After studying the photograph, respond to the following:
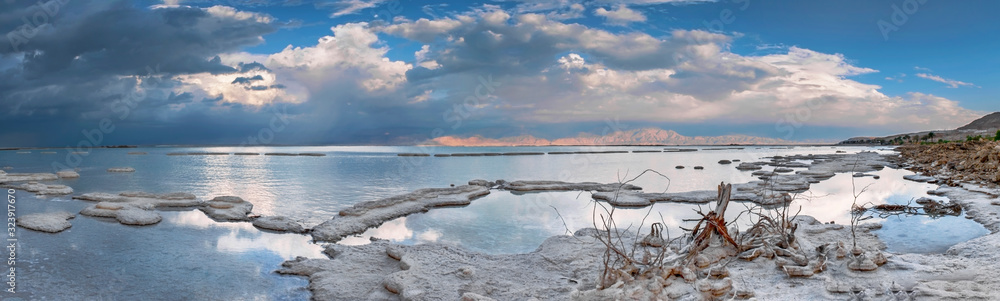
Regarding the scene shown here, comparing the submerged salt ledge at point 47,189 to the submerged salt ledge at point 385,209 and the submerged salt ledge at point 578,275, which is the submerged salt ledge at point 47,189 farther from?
the submerged salt ledge at point 578,275

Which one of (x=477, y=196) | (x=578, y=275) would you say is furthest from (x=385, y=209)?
(x=578, y=275)

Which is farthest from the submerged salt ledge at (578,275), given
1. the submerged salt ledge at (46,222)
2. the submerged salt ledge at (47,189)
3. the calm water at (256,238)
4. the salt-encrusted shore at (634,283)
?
the submerged salt ledge at (47,189)

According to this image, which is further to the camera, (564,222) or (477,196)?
(477,196)

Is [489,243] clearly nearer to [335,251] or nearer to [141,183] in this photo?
[335,251]

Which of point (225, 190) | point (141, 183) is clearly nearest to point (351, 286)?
point (225, 190)

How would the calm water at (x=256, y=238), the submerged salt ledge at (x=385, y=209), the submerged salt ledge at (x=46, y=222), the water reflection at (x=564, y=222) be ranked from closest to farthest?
the calm water at (x=256, y=238)
the water reflection at (x=564, y=222)
the submerged salt ledge at (x=385, y=209)
the submerged salt ledge at (x=46, y=222)

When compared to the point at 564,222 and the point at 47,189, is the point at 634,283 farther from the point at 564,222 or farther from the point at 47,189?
the point at 47,189

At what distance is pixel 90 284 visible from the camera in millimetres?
6629

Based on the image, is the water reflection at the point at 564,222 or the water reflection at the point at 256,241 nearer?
the water reflection at the point at 256,241

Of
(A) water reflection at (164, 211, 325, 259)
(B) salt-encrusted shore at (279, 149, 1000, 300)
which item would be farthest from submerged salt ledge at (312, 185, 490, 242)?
(B) salt-encrusted shore at (279, 149, 1000, 300)

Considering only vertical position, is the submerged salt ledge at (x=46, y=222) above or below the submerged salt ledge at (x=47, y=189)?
below

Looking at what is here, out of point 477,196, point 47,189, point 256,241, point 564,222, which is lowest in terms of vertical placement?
point 256,241

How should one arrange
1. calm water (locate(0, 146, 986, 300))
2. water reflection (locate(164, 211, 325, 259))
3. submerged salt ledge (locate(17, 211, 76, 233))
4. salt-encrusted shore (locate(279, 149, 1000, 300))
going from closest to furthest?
salt-encrusted shore (locate(279, 149, 1000, 300)), calm water (locate(0, 146, 986, 300)), water reflection (locate(164, 211, 325, 259)), submerged salt ledge (locate(17, 211, 76, 233))

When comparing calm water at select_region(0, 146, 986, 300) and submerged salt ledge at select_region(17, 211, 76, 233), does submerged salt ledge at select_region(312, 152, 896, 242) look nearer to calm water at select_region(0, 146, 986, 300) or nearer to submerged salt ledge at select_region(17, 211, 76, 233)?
calm water at select_region(0, 146, 986, 300)
